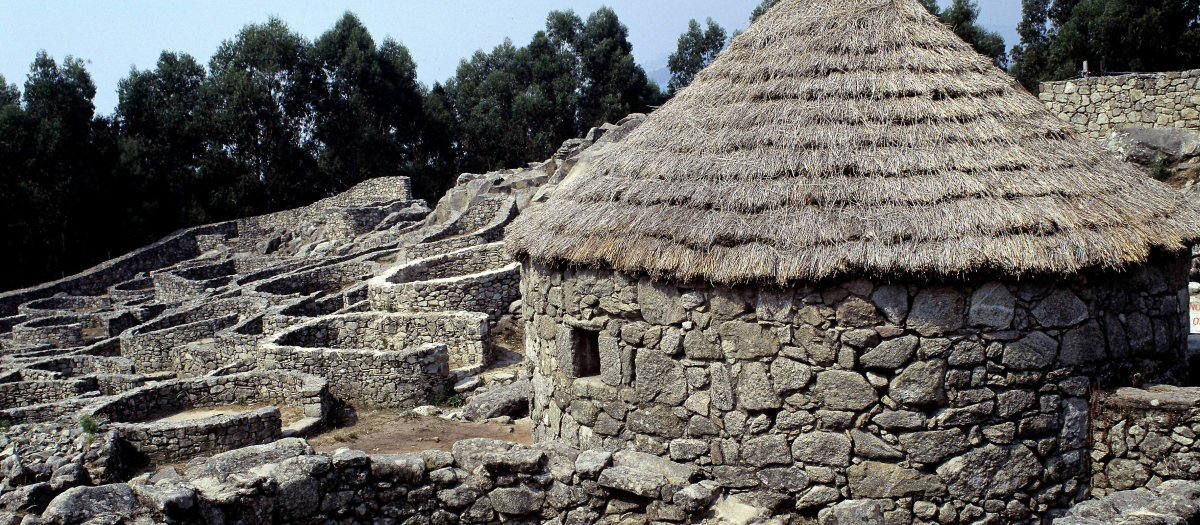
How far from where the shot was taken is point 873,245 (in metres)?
7.23

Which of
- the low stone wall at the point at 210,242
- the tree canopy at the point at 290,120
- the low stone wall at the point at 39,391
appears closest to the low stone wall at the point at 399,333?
the low stone wall at the point at 39,391

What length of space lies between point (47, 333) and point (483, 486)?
21.8 m

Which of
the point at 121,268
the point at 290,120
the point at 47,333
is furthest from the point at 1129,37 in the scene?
the point at 290,120

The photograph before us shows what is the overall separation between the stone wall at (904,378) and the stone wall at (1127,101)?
10900 millimetres

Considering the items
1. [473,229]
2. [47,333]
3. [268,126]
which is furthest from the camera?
[268,126]

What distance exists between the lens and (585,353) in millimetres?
8898

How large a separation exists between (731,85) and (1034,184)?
117 inches

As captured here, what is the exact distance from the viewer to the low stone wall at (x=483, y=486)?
6516 mm

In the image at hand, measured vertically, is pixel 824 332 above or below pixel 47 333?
above

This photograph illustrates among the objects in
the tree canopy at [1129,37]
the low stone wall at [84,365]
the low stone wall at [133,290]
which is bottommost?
the low stone wall at [84,365]

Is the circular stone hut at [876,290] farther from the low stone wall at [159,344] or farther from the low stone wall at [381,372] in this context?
the low stone wall at [159,344]

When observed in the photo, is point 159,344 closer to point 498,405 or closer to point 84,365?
point 84,365

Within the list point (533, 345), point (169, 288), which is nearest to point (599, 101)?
point (169, 288)

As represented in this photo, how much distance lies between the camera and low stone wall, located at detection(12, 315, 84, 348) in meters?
23.5
